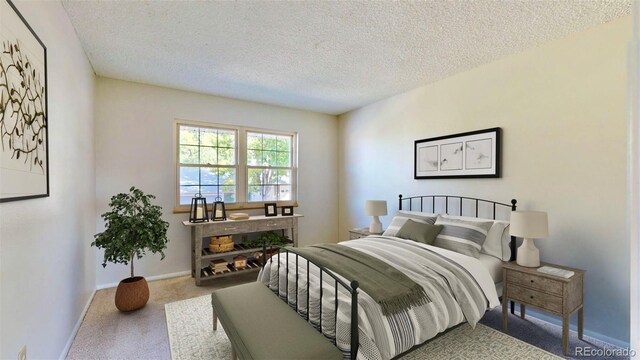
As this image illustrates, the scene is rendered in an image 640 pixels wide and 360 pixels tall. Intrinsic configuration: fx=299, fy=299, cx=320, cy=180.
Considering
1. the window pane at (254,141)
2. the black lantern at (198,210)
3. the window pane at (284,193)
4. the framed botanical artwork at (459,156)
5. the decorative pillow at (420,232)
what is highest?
the window pane at (254,141)

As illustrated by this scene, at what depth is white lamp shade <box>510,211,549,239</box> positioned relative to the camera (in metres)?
2.49

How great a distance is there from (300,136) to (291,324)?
3.61 meters

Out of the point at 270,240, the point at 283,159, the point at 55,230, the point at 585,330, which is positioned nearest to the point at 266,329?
the point at 55,230

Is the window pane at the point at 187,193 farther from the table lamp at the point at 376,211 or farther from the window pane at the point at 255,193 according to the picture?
the table lamp at the point at 376,211

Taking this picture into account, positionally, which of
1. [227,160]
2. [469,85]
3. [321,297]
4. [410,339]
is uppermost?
[469,85]

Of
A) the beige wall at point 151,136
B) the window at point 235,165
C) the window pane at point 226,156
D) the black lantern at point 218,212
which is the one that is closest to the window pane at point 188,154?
the window at point 235,165

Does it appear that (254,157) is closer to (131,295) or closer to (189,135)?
(189,135)

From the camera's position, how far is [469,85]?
339 centimetres

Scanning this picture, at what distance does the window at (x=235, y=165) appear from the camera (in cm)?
418

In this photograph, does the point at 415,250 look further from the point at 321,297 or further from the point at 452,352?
the point at 321,297

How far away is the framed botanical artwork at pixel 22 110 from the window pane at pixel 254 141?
2.80 meters

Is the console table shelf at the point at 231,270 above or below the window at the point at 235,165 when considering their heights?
below

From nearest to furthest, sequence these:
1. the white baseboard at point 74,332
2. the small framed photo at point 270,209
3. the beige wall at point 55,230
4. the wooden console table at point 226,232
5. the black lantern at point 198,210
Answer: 1. the beige wall at point 55,230
2. the white baseboard at point 74,332
3. the wooden console table at point 226,232
4. the black lantern at point 198,210
5. the small framed photo at point 270,209

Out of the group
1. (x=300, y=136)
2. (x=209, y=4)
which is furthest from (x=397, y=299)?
(x=300, y=136)
